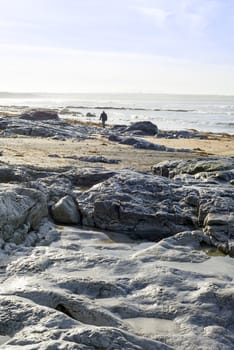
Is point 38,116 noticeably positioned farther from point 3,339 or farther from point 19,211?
point 3,339

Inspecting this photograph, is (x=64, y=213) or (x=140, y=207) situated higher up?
(x=140, y=207)

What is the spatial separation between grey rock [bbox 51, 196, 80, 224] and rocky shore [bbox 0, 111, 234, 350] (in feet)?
0.07

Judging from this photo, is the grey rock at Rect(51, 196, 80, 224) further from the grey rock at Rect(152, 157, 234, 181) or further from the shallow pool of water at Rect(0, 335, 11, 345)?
the shallow pool of water at Rect(0, 335, 11, 345)

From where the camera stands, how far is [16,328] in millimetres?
4812

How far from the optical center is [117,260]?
23.1 ft

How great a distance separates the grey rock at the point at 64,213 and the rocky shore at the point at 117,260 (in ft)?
0.07

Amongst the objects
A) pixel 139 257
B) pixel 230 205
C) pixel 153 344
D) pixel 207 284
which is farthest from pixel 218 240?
pixel 153 344

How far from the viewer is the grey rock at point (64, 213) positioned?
9547 millimetres

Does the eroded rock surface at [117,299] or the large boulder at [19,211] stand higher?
the large boulder at [19,211]

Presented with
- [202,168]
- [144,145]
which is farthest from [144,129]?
[202,168]

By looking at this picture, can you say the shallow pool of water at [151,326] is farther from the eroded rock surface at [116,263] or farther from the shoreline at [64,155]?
the shoreline at [64,155]

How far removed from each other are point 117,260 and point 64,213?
2773mm

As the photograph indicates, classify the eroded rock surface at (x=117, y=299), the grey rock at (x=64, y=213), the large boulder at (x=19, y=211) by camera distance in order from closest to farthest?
1. the eroded rock surface at (x=117, y=299)
2. the large boulder at (x=19, y=211)
3. the grey rock at (x=64, y=213)

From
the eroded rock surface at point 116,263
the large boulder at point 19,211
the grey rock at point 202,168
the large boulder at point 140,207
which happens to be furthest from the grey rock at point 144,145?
the large boulder at point 19,211
